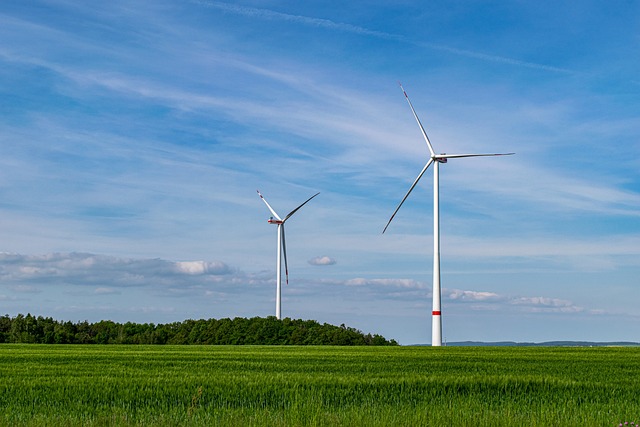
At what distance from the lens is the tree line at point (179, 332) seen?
77.9 m

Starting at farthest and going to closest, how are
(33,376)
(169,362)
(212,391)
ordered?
(169,362) → (33,376) → (212,391)

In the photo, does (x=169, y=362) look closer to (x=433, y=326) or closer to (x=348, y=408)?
(x=348, y=408)

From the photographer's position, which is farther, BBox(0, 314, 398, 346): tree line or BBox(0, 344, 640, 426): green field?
BBox(0, 314, 398, 346): tree line

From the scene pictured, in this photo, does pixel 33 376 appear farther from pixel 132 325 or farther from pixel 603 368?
pixel 132 325

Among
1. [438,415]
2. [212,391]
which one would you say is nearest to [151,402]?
[212,391]

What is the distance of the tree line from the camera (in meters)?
77.9

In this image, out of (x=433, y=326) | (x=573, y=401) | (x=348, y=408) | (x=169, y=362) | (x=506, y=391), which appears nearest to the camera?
(x=348, y=408)

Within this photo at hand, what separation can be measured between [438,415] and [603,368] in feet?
56.6

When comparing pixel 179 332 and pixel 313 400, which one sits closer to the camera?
pixel 313 400

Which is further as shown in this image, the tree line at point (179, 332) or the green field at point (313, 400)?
the tree line at point (179, 332)

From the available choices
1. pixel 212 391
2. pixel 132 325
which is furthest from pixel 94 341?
pixel 212 391

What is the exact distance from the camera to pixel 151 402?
50.9 ft

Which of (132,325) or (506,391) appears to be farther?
(132,325)

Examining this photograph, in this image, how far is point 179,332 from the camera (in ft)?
271
